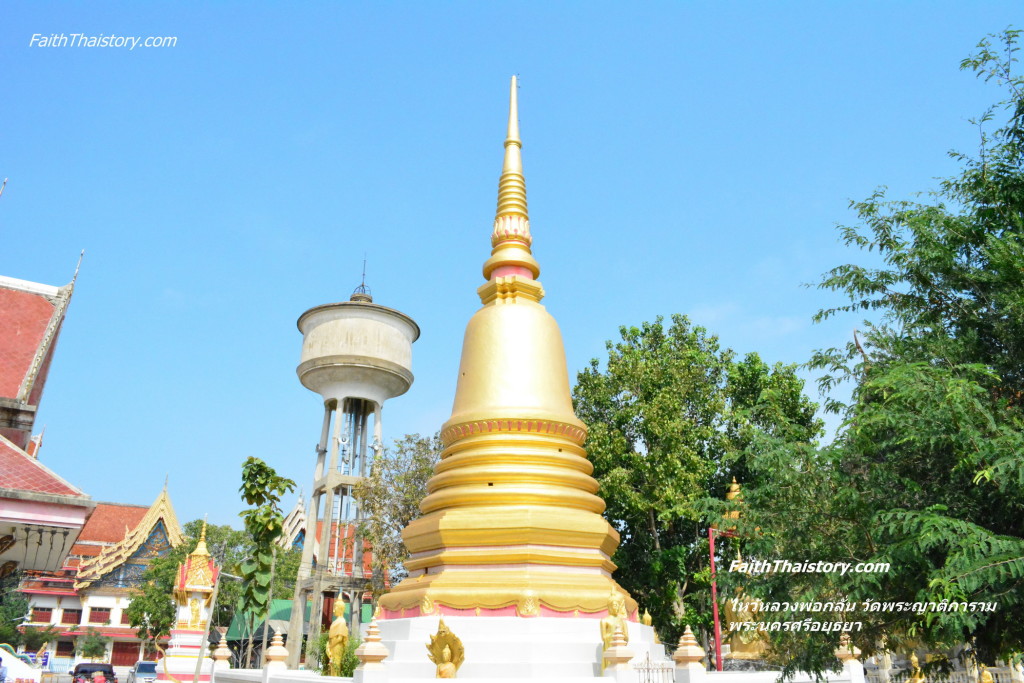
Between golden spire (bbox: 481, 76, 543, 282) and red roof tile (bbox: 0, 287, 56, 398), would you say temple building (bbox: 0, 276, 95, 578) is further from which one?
golden spire (bbox: 481, 76, 543, 282)

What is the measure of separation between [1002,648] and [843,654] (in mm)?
3732

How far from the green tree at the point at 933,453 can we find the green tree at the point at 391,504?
14131 millimetres

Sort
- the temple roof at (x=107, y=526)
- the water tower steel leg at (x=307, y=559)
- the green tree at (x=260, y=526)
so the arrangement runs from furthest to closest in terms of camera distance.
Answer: the temple roof at (x=107, y=526)
the water tower steel leg at (x=307, y=559)
the green tree at (x=260, y=526)

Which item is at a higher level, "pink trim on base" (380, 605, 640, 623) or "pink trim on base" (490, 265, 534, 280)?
"pink trim on base" (490, 265, 534, 280)

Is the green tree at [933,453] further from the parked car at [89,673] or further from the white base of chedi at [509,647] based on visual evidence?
the parked car at [89,673]

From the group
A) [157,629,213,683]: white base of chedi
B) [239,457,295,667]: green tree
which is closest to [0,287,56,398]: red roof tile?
[239,457,295,667]: green tree

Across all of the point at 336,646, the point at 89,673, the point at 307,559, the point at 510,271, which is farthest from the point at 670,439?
the point at 89,673

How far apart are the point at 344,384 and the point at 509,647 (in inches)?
634

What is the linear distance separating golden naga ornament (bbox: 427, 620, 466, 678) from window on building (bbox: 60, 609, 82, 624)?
38049 mm

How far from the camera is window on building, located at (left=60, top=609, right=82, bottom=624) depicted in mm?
40062

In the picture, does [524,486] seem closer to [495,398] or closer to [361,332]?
[495,398]

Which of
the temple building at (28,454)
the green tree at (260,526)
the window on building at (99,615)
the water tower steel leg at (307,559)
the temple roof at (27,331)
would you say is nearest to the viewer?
the temple building at (28,454)

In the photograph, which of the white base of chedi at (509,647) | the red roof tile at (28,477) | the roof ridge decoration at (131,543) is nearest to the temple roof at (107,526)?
the roof ridge decoration at (131,543)

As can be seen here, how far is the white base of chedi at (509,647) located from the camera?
35.3 feet
